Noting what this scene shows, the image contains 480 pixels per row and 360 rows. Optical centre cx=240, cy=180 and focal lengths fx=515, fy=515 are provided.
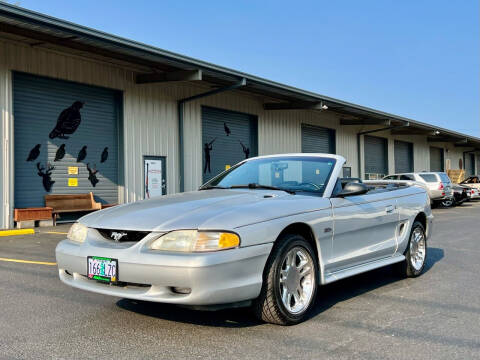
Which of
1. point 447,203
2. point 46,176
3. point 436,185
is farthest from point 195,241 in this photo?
point 447,203

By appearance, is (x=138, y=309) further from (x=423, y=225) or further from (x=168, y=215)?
(x=423, y=225)

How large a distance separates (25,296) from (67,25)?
26.8 ft

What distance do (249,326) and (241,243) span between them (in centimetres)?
81

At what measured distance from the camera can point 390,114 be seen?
27.7m

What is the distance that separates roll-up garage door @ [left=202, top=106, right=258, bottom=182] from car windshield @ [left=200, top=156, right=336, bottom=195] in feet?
44.0

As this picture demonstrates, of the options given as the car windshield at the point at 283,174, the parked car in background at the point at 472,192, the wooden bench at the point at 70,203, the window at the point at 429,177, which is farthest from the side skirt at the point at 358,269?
the parked car in background at the point at 472,192

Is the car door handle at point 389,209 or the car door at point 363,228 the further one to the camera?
the car door handle at point 389,209

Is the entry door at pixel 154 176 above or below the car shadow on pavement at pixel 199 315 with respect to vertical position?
above

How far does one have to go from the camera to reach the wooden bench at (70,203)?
14.2 metres

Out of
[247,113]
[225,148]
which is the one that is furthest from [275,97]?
[225,148]

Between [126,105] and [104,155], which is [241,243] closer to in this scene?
[104,155]

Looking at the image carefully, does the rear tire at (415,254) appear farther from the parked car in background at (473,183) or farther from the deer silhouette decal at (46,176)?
the parked car in background at (473,183)

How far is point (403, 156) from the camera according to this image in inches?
1435

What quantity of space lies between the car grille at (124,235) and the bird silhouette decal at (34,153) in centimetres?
1069
